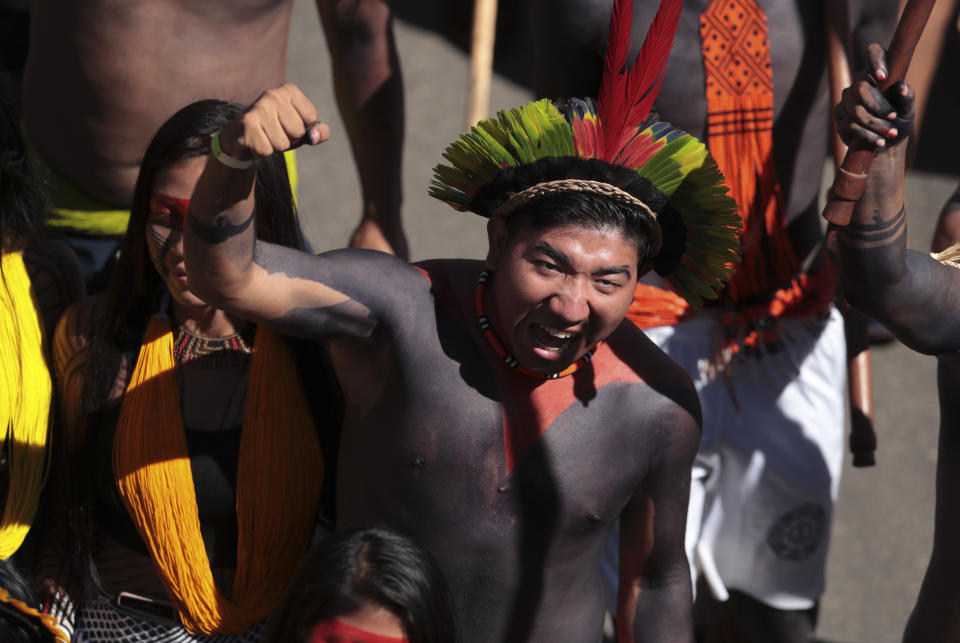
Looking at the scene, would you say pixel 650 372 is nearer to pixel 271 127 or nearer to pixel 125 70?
pixel 271 127

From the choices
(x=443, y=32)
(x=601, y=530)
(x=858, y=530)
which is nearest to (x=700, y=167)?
(x=601, y=530)

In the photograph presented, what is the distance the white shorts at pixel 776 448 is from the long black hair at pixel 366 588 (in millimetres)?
1196

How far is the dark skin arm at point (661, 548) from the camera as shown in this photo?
1.92m

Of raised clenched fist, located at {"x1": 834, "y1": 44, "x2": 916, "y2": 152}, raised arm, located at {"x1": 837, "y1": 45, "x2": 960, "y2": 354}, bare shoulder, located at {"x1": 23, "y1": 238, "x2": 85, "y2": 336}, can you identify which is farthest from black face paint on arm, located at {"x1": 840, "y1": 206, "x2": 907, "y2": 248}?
bare shoulder, located at {"x1": 23, "y1": 238, "x2": 85, "y2": 336}

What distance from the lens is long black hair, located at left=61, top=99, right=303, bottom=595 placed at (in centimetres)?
204

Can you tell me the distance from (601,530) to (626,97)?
0.70m

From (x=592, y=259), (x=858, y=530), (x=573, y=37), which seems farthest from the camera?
(x=858, y=530)

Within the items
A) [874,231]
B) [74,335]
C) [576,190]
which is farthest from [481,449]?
[74,335]

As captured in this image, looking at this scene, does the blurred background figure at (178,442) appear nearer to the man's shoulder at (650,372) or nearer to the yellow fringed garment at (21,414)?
the yellow fringed garment at (21,414)

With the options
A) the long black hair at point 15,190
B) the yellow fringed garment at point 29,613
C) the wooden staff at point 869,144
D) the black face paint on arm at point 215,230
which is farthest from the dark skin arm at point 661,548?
the long black hair at point 15,190

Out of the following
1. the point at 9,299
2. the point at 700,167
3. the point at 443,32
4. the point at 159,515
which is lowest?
the point at 443,32

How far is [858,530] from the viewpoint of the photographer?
3.79 metres

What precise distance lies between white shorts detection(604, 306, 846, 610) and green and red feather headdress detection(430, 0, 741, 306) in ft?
2.87

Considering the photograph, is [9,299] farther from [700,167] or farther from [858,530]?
[858,530]
